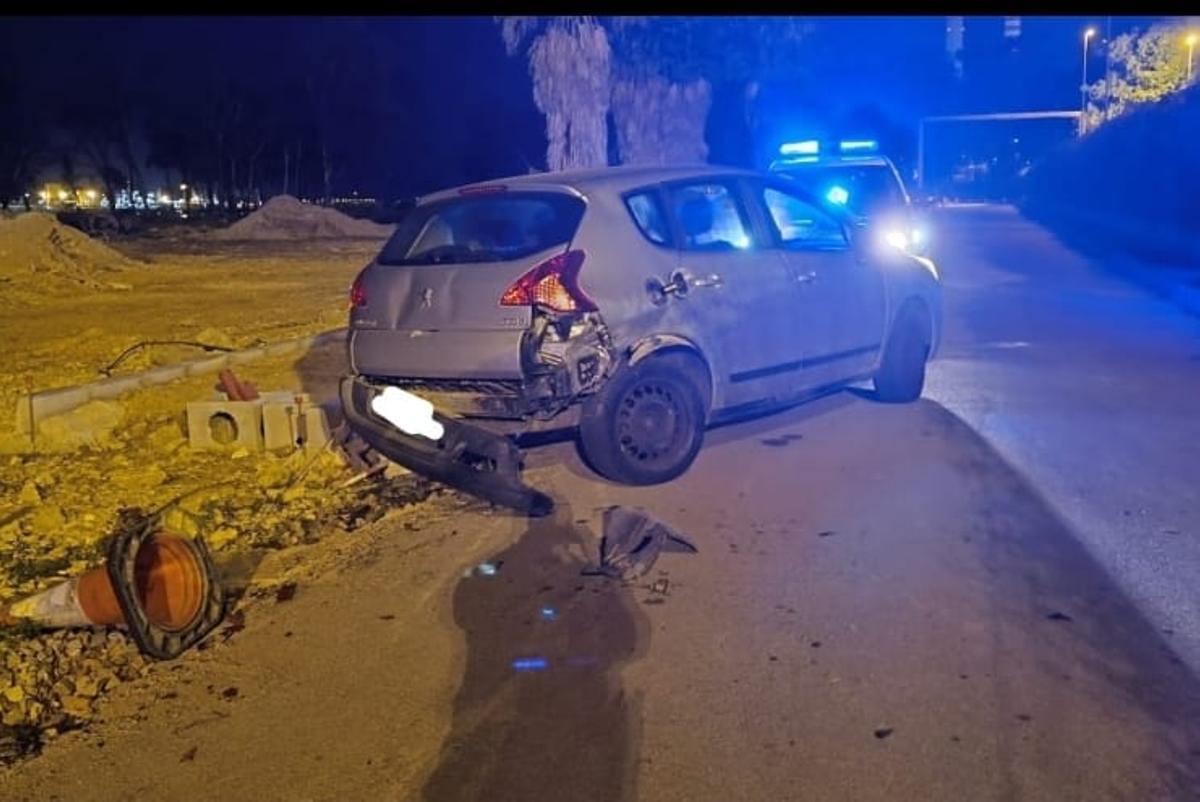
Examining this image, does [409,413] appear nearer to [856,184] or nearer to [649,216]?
[649,216]

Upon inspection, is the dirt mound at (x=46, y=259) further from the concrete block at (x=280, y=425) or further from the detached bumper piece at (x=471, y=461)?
the detached bumper piece at (x=471, y=461)

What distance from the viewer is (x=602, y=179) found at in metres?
7.11

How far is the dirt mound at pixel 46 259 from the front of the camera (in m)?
24.6

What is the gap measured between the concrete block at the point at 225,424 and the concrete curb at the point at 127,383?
1386 millimetres

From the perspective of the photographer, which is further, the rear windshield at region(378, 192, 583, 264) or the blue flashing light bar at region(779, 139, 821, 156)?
the blue flashing light bar at region(779, 139, 821, 156)

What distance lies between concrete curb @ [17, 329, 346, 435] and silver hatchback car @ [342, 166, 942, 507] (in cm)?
314

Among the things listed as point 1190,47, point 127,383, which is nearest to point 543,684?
point 127,383

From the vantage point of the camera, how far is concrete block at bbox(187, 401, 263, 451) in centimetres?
812

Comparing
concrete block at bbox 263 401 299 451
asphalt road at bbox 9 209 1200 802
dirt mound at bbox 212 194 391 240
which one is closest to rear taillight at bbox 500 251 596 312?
asphalt road at bbox 9 209 1200 802

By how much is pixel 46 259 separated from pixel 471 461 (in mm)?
22418

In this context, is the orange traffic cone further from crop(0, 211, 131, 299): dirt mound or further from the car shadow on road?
A: crop(0, 211, 131, 299): dirt mound

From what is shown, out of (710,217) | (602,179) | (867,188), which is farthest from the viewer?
(867,188)

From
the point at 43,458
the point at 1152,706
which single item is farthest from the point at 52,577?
the point at 1152,706

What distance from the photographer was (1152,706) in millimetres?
4141
